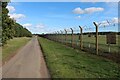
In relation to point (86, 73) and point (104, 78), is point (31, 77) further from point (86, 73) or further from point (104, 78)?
point (104, 78)

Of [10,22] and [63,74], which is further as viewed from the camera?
[10,22]

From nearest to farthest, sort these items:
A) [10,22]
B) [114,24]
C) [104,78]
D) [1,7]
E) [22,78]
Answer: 1. [104,78]
2. [22,78]
3. [114,24]
4. [1,7]
5. [10,22]

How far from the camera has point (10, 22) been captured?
38344 millimetres

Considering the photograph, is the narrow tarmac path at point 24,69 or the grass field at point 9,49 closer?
the narrow tarmac path at point 24,69

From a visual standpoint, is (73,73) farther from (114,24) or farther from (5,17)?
(5,17)

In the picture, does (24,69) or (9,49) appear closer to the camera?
(24,69)

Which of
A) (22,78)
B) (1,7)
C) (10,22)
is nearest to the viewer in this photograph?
(22,78)

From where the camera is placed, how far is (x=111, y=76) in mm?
10789

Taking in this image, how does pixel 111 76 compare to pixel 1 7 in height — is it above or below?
below

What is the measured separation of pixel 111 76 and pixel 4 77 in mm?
4319

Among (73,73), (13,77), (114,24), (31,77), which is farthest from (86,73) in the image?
(114,24)

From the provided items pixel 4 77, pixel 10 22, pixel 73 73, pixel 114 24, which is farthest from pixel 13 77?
pixel 10 22

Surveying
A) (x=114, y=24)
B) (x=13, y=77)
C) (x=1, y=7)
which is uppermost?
(x=1, y=7)

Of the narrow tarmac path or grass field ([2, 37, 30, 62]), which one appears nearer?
the narrow tarmac path
